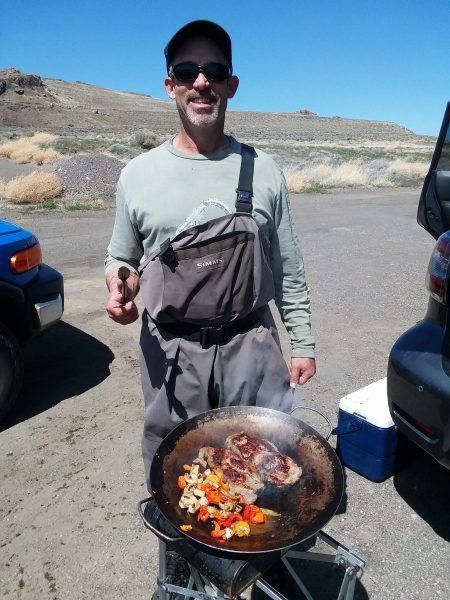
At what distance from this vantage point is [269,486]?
1.90 meters

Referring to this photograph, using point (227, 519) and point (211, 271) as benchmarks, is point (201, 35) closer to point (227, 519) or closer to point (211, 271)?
point (211, 271)

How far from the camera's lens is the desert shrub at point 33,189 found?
13172 millimetres

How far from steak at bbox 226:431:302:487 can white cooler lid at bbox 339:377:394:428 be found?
1.22 meters

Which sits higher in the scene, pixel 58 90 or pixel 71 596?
Result: pixel 58 90

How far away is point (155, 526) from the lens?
1.90 meters

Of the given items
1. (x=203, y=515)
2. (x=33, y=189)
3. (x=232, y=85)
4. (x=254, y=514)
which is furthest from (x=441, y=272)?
(x=33, y=189)

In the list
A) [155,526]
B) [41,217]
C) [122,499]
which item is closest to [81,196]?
[41,217]

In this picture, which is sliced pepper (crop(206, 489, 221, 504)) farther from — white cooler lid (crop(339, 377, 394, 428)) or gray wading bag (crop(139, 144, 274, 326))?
white cooler lid (crop(339, 377, 394, 428))

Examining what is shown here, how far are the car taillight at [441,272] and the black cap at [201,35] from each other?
152 centimetres

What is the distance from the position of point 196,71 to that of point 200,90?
0.28 ft

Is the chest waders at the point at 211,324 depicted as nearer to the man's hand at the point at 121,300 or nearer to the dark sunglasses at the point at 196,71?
the man's hand at the point at 121,300

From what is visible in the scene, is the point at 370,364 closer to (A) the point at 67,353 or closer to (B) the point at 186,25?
(A) the point at 67,353

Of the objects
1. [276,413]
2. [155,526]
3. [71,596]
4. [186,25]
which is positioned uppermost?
[186,25]

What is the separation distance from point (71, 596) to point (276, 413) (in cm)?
136
